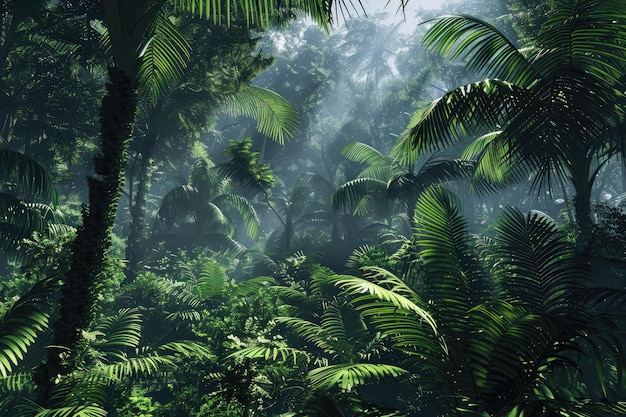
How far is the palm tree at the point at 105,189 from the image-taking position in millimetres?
5121

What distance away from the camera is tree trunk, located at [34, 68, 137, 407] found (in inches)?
203

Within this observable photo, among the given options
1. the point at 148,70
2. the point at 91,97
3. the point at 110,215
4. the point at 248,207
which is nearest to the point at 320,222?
the point at 248,207

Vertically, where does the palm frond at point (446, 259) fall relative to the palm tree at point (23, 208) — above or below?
below

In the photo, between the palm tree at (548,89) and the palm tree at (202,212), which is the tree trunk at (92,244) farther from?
the palm tree at (202,212)

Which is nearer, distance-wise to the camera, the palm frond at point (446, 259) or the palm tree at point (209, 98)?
the palm frond at point (446, 259)

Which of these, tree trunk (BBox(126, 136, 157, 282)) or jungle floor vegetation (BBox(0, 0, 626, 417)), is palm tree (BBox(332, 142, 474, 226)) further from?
tree trunk (BBox(126, 136, 157, 282))

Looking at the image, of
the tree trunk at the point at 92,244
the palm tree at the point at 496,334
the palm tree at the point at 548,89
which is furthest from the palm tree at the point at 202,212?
the tree trunk at the point at 92,244

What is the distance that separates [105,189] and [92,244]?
0.53m

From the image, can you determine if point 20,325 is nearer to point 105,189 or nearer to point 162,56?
point 105,189

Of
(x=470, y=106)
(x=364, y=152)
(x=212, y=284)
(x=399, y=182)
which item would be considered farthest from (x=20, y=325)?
(x=364, y=152)

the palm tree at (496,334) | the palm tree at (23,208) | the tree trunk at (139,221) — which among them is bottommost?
the palm tree at (496,334)

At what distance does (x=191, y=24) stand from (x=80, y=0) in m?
2.90

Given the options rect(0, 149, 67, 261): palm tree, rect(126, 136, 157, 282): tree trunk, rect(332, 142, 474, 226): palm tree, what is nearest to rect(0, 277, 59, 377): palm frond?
rect(0, 149, 67, 261): palm tree

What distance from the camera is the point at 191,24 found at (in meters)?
14.4
